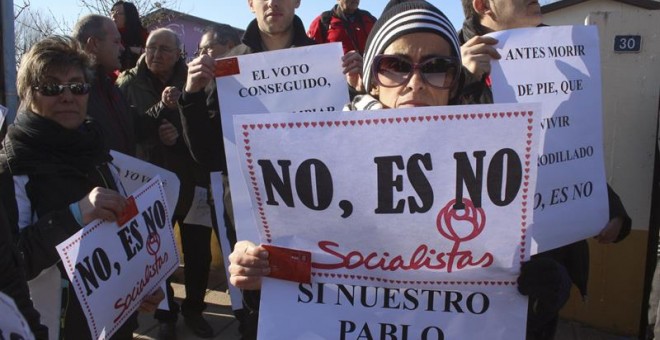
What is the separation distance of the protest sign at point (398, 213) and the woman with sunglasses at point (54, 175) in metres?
0.96

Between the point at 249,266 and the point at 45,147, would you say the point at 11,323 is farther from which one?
the point at 45,147

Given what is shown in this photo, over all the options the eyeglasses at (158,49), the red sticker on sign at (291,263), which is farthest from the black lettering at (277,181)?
the eyeglasses at (158,49)

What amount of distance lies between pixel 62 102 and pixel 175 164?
178cm

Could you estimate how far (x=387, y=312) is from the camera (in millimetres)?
1367

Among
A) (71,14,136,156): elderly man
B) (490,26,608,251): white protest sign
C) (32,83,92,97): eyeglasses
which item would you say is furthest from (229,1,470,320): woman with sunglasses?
(71,14,136,156): elderly man

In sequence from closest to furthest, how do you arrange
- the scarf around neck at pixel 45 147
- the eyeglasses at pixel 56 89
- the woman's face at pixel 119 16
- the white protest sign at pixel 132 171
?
the scarf around neck at pixel 45 147 → the eyeglasses at pixel 56 89 → the white protest sign at pixel 132 171 → the woman's face at pixel 119 16

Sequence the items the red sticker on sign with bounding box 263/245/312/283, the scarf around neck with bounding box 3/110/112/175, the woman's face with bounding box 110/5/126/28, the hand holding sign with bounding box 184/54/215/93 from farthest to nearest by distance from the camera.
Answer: the woman's face with bounding box 110/5/126/28 → the hand holding sign with bounding box 184/54/215/93 → the scarf around neck with bounding box 3/110/112/175 → the red sticker on sign with bounding box 263/245/312/283

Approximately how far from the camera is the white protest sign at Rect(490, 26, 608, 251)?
75.9 inches

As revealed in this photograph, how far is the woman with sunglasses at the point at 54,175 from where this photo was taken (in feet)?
6.55

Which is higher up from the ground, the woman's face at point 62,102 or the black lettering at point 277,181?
the woman's face at point 62,102

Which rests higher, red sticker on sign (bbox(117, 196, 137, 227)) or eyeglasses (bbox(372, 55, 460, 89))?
eyeglasses (bbox(372, 55, 460, 89))

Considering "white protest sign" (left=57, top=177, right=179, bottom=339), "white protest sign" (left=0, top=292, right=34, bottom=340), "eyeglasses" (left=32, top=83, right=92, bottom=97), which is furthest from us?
"eyeglasses" (left=32, top=83, right=92, bottom=97)

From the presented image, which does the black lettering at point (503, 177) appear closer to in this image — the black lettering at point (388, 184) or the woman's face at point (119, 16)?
the black lettering at point (388, 184)

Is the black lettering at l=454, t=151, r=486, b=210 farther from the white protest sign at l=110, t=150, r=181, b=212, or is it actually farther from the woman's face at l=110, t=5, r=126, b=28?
the woman's face at l=110, t=5, r=126, b=28
